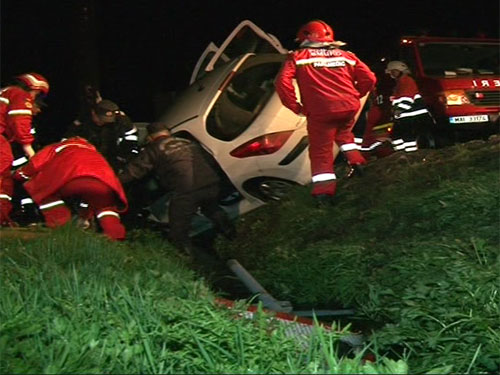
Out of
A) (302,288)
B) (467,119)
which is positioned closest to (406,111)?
(467,119)

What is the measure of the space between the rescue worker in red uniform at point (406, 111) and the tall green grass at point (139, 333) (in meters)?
5.94

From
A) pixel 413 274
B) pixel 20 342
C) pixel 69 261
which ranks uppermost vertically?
pixel 20 342

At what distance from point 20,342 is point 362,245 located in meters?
3.46

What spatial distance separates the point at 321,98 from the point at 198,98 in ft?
5.06

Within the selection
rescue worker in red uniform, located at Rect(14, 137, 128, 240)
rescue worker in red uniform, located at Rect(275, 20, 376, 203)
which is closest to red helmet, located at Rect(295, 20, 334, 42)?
rescue worker in red uniform, located at Rect(275, 20, 376, 203)

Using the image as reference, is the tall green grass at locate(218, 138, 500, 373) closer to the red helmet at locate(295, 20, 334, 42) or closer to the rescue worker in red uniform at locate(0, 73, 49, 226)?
the red helmet at locate(295, 20, 334, 42)

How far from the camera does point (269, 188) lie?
8.55 meters

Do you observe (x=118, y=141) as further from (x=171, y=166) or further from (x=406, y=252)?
(x=406, y=252)

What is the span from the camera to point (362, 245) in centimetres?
649

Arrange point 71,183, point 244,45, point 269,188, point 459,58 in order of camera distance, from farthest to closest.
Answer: point 459,58
point 244,45
point 269,188
point 71,183

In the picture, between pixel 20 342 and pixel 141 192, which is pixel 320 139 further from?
pixel 20 342

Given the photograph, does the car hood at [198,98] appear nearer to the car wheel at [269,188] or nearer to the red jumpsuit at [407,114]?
the car wheel at [269,188]

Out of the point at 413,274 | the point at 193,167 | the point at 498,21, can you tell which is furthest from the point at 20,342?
the point at 498,21

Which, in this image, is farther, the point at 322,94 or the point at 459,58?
the point at 459,58
